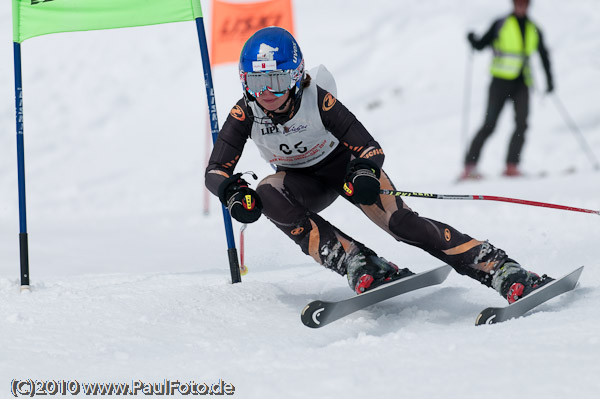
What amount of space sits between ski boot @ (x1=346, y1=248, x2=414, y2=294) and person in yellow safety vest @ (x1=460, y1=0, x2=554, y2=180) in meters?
5.92

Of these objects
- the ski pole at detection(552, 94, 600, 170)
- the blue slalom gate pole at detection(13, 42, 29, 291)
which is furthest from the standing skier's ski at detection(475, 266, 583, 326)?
the ski pole at detection(552, 94, 600, 170)

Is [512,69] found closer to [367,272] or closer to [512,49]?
[512,49]

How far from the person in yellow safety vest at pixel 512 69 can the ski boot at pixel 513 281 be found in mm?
5938

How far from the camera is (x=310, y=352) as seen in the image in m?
2.67

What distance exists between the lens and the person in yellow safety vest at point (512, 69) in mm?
9305

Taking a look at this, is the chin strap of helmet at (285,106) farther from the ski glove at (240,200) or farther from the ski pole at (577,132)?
the ski pole at (577,132)

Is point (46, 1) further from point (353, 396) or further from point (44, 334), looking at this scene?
point (353, 396)

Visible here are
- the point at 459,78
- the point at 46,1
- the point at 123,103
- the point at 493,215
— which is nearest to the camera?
the point at 46,1

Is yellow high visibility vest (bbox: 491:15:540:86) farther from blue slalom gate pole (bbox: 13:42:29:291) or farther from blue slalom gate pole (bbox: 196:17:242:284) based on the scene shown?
blue slalom gate pole (bbox: 13:42:29:291)

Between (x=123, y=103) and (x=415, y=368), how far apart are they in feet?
51.4

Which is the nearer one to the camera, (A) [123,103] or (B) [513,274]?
(B) [513,274]

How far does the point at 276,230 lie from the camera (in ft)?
24.4

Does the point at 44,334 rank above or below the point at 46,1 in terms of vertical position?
below

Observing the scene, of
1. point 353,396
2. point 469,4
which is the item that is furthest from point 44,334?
point 469,4
